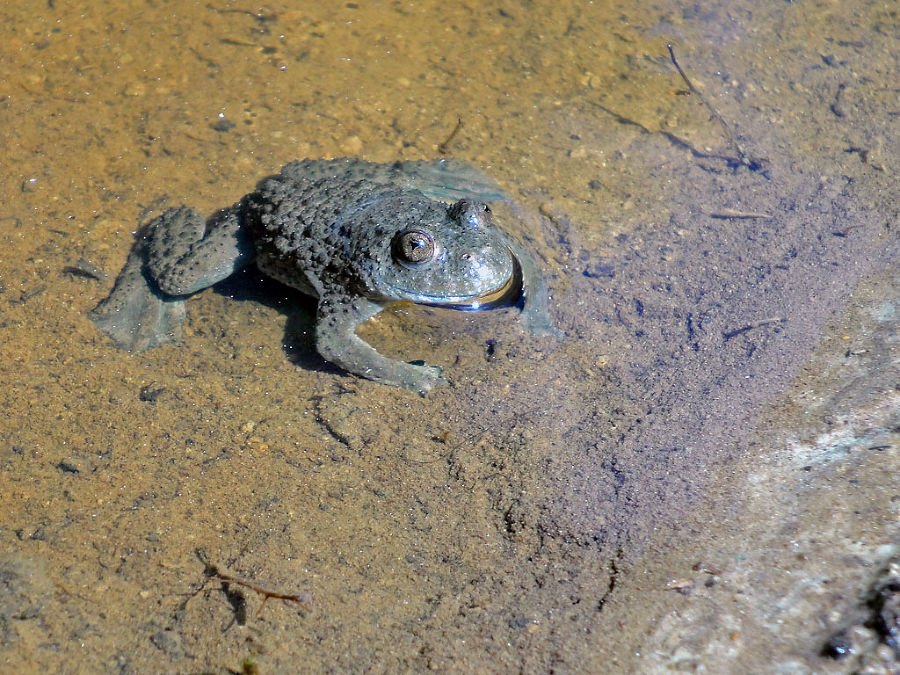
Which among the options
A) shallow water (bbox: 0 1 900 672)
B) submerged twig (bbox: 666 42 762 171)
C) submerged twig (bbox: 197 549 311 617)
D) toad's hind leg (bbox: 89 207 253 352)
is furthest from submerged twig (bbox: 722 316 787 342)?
toad's hind leg (bbox: 89 207 253 352)

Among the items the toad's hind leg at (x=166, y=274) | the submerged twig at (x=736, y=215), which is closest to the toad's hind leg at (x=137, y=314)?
the toad's hind leg at (x=166, y=274)

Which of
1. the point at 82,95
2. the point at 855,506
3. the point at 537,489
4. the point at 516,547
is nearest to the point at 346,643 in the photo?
the point at 516,547

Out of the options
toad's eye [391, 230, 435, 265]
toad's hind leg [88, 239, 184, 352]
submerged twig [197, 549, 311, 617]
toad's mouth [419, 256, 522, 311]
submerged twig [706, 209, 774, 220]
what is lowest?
toad's hind leg [88, 239, 184, 352]

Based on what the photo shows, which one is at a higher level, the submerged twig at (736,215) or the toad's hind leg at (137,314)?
the submerged twig at (736,215)

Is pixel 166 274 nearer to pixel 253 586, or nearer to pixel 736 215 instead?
pixel 253 586

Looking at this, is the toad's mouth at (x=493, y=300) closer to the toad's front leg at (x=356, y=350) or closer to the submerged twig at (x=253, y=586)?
the toad's front leg at (x=356, y=350)

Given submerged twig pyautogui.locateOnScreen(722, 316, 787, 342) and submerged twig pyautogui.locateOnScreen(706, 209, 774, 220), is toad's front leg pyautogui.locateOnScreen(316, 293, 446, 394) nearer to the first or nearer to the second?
submerged twig pyautogui.locateOnScreen(722, 316, 787, 342)

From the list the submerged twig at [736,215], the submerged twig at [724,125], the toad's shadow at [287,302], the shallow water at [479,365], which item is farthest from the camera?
the submerged twig at [724,125]

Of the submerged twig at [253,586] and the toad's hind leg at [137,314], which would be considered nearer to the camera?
the submerged twig at [253,586]
